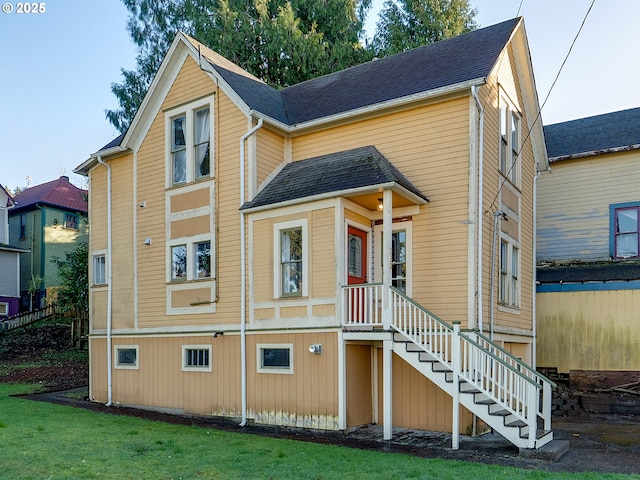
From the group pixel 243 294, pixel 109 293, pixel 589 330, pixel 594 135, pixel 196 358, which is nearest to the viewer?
pixel 243 294

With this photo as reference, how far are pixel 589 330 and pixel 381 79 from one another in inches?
361

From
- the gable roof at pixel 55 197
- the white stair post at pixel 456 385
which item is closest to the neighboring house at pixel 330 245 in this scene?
the white stair post at pixel 456 385

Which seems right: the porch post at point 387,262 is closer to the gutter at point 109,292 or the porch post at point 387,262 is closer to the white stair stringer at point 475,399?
the white stair stringer at point 475,399

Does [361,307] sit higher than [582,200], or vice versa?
[582,200]

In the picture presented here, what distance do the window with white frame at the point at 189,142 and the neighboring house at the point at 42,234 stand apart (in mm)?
21531

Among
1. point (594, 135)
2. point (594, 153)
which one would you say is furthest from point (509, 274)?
point (594, 135)

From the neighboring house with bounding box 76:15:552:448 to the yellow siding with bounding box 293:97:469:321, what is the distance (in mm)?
32

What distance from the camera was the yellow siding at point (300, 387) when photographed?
11602 mm

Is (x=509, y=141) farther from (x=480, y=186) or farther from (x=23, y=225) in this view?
(x=23, y=225)

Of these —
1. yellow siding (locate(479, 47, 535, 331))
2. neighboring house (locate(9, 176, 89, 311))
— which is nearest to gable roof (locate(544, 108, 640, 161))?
yellow siding (locate(479, 47, 535, 331))

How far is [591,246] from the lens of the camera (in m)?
18.6

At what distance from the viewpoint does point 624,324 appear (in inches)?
629

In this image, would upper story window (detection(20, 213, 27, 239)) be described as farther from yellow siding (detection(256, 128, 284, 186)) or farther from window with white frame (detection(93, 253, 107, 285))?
yellow siding (detection(256, 128, 284, 186))

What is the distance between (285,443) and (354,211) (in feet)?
15.8
